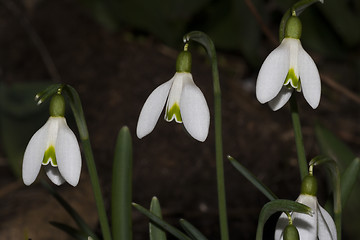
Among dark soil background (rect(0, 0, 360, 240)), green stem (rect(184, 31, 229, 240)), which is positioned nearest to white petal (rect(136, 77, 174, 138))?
green stem (rect(184, 31, 229, 240))

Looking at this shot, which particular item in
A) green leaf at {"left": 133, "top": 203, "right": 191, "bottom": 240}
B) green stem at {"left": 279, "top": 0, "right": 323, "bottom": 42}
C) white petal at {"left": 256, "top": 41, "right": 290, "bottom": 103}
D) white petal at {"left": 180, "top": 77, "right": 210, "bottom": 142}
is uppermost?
green stem at {"left": 279, "top": 0, "right": 323, "bottom": 42}

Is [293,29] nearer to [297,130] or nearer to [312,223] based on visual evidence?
[297,130]

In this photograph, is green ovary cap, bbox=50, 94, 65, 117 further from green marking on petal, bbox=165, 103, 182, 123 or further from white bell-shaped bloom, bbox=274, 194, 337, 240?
white bell-shaped bloom, bbox=274, 194, 337, 240

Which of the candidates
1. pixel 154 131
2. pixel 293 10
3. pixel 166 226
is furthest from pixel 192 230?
pixel 154 131

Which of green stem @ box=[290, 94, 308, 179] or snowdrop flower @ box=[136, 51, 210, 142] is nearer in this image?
snowdrop flower @ box=[136, 51, 210, 142]

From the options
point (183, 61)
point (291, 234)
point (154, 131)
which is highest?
point (154, 131)

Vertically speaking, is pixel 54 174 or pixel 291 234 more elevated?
pixel 54 174
